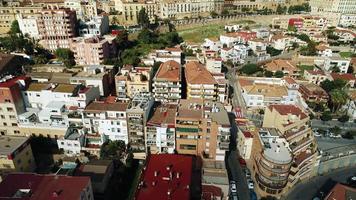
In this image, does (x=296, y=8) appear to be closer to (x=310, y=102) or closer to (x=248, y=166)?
(x=310, y=102)

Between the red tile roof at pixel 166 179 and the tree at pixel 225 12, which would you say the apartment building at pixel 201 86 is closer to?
the red tile roof at pixel 166 179

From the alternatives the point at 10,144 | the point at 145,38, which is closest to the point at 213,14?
the point at 145,38

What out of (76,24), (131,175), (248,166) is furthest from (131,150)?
(76,24)

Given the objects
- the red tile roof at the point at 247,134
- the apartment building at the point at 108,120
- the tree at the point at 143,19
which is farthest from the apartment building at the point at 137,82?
the tree at the point at 143,19

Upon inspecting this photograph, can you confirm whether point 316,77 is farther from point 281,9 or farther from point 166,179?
point 281,9

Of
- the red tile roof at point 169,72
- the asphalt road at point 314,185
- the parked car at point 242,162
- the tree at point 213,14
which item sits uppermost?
the tree at point 213,14
